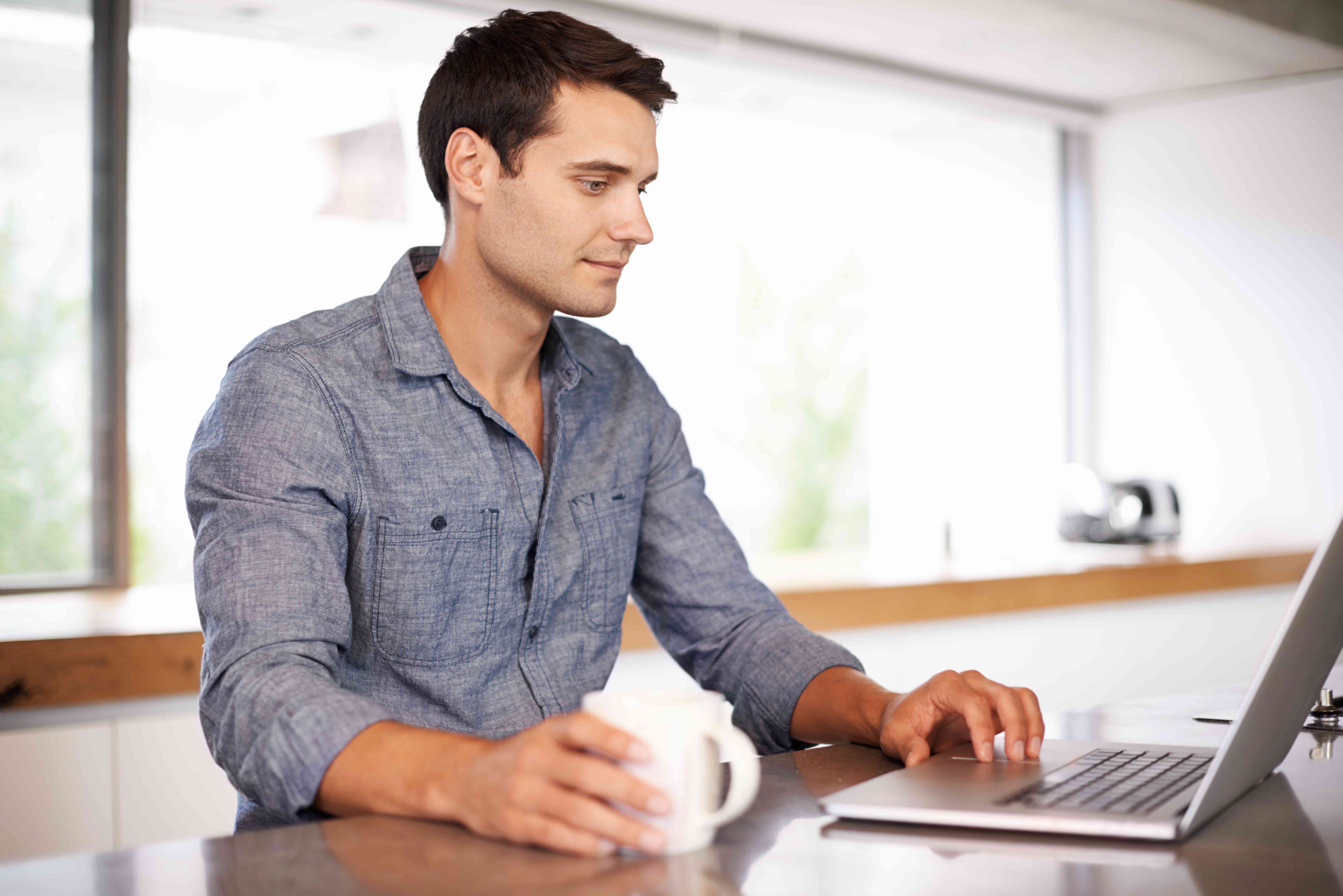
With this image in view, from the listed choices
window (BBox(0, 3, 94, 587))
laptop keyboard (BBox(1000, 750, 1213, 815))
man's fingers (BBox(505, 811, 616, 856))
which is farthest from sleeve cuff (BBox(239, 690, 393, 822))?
window (BBox(0, 3, 94, 587))

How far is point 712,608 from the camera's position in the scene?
1.28m

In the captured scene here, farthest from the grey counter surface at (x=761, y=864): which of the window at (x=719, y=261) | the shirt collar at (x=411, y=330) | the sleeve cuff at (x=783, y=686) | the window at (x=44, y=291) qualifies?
the window at (x=44, y=291)

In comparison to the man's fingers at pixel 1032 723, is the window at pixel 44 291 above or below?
above

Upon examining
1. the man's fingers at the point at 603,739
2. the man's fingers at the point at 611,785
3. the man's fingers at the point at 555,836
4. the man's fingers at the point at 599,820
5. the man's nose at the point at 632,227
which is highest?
the man's nose at the point at 632,227

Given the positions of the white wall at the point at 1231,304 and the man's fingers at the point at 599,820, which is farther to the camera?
the white wall at the point at 1231,304

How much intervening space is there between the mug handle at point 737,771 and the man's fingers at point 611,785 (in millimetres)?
30

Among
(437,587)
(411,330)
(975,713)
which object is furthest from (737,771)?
(411,330)

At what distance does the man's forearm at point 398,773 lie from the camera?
724 mm

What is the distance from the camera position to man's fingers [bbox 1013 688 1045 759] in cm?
89

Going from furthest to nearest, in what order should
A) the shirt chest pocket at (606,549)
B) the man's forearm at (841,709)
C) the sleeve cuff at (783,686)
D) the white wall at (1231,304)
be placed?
1. the white wall at (1231,304)
2. the shirt chest pocket at (606,549)
3. the sleeve cuff at (783,686)
4. the man's forearm at (841,709)

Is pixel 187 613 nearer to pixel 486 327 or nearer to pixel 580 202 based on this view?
pixel 486 327

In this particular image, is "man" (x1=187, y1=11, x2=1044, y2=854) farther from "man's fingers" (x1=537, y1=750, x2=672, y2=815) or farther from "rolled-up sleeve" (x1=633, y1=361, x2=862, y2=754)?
"man's fingers" (x1=537, y1=750, x2=672, y2=815)

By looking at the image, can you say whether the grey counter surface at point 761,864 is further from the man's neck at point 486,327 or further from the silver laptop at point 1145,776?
the man's neck at point 486,327

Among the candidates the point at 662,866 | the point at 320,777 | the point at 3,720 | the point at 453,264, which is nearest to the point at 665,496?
the point at 453,264
